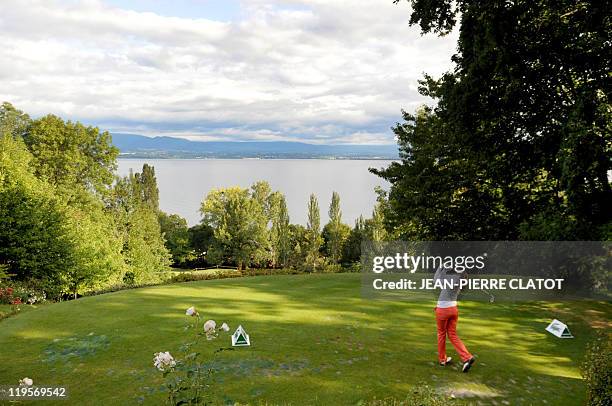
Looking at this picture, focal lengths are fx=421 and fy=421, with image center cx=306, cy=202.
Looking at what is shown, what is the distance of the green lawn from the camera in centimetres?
948

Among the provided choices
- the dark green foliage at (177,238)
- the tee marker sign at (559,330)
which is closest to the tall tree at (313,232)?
the dark green foliage at (177,238)

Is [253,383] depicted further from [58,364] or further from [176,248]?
[176,248]

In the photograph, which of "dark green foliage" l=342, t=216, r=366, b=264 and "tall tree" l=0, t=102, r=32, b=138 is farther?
"dark green foliage" l=342, t=216, r=366, b=264

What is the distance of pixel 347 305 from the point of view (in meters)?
18.5

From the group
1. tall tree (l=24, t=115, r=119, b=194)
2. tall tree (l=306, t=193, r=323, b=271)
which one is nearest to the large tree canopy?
tall tree (l=24, t=115, r=119, b=194)

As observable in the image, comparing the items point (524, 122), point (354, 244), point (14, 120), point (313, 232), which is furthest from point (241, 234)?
point (524, 122)

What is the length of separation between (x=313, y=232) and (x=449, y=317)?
229 feet

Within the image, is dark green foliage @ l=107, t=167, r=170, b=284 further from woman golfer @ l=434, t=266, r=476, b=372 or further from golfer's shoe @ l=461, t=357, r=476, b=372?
golfer's shoe @ l=461, t=357, r=476, b=372

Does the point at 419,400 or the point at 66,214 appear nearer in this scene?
the point at 419,400

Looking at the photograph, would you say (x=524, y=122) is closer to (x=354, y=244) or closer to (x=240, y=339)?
(x=240, y=339)

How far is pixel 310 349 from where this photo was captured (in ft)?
39.2

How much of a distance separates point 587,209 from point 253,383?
496 inches

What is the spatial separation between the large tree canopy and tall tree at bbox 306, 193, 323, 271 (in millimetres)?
55943

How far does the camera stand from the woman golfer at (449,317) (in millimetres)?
10570
